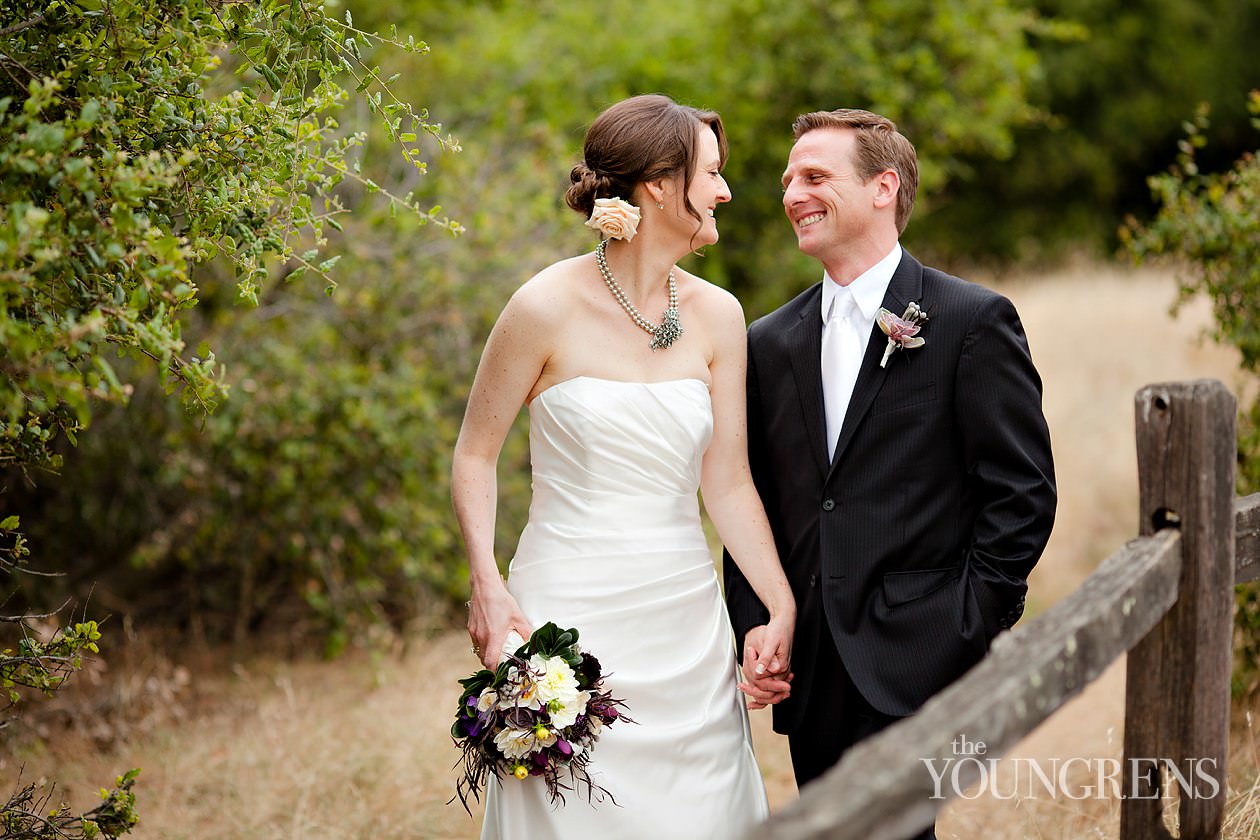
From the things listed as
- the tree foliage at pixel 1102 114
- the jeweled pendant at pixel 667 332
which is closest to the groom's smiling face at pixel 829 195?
the jeweled pendant at pixel 667 332

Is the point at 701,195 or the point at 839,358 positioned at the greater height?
the point at 701,195

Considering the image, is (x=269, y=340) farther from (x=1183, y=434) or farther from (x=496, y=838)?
(x=1183, y=434)

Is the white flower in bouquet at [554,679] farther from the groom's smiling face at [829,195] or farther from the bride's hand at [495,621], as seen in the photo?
the groom's smiling face at [829,195]

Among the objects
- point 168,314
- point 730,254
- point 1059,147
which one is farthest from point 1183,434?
point 1059,147

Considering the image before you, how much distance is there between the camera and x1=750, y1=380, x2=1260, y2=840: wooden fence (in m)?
2.07

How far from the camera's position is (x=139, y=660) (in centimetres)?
690

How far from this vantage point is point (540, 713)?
2838 millimetres

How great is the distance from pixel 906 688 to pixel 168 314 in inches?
81.0

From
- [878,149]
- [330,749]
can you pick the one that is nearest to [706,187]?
[878,149]

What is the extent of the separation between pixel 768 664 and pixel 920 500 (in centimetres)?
61

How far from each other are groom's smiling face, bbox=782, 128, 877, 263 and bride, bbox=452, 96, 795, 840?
0.74 feet

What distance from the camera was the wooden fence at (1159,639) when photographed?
207 cm

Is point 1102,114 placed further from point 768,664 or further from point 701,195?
point 768,664

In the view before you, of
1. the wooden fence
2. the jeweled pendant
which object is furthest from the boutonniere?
the wooden fence
